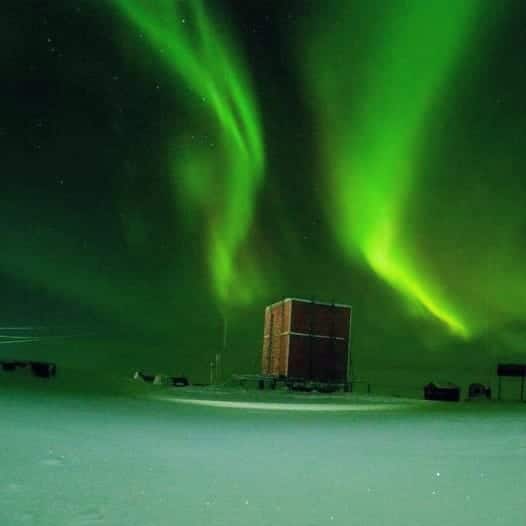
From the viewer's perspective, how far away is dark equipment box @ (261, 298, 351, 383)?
97.2 feet

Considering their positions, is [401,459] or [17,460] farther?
[401,459]

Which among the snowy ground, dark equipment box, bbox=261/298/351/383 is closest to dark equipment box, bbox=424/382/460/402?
dark equipment box, bbox=261/298/351/383

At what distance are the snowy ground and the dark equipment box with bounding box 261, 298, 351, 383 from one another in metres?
19.3

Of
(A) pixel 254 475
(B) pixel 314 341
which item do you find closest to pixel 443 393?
(B) pixel 314 341

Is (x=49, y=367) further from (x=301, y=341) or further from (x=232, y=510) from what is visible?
(x=232, y=510)

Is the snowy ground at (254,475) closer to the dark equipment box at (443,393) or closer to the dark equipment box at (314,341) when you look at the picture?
the dark equipment box at (314,341)

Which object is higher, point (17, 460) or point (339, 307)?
point (339, 307)

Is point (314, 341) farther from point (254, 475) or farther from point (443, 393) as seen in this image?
point (254, 475)

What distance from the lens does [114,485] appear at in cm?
514

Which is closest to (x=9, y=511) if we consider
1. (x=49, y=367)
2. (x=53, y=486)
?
(x=53, y=486)

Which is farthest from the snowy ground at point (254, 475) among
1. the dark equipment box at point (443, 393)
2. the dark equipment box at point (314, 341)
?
the dark equipment box at point (443, 393)

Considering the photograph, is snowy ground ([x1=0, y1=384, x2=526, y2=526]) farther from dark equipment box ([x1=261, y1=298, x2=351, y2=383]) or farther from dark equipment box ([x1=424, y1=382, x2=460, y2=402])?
dark equipment box ([x1=424, y1=382, x2=460, y2=402])

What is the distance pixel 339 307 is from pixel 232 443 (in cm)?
2260

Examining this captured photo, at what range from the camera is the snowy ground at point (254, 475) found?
430 centimetres
